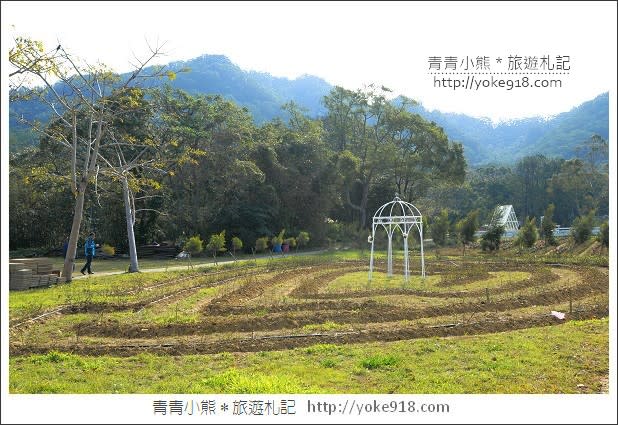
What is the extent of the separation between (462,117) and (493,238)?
180ft

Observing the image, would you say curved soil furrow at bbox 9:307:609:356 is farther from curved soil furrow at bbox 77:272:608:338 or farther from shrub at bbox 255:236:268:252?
shrub at bbox 255:236:268:252

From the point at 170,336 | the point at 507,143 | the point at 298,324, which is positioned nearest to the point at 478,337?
the point at 298,324

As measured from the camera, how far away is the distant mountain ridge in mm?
60750

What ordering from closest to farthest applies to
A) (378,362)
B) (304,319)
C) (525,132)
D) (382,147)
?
(378,362), (304,319), (382,147), (525,132)

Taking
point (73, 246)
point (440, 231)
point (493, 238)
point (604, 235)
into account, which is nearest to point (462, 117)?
point (440, 231)

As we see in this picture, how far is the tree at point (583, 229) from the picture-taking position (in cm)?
2521

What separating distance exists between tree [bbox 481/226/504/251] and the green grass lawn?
65.3 feet

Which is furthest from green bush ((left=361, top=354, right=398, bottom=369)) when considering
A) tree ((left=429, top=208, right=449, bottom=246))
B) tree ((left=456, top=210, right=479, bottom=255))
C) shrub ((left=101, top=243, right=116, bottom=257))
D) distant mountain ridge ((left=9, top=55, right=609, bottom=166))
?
distant mountain ridge ((left=9, top=55, right=609, bottom=166))

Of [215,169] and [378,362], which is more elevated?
[215,169]

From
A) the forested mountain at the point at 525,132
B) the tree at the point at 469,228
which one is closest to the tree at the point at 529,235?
the tree at the point at 469,228

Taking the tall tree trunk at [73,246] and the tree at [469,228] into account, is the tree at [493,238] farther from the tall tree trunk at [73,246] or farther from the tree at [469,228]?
the tall tree trunk at [73,246]

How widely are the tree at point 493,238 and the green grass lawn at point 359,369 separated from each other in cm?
1990

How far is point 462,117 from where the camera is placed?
3051 inches

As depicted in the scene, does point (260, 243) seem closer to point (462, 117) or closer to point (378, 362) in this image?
point (378, 362)
